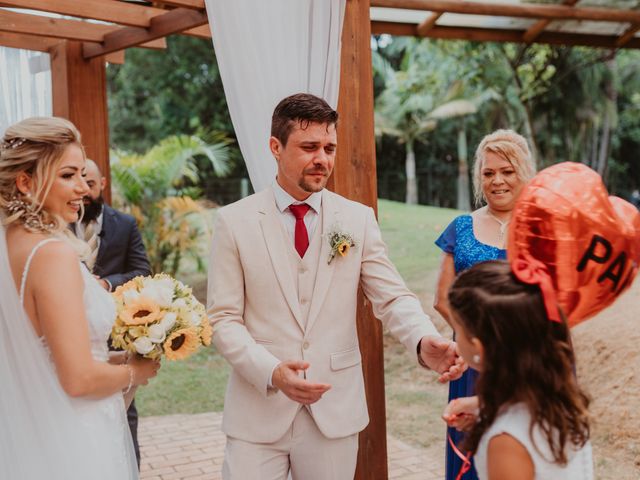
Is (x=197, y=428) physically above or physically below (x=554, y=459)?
below

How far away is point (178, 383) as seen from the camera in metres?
7.92

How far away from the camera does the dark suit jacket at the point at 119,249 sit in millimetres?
4199

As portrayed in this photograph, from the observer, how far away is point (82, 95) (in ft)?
18.6

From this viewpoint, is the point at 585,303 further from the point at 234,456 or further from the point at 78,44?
the point at 78,44

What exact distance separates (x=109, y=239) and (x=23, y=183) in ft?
6.66

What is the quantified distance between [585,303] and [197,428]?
15.8ft

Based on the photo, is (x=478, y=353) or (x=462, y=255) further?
(x=462, y=255)

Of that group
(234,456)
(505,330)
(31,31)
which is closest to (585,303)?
(505,330)

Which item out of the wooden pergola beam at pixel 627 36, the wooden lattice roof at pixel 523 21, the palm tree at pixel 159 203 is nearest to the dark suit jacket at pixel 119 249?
the wooden lattice roof at pixel 523 21

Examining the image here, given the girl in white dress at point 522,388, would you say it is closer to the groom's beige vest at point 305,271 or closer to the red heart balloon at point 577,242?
the red heart balloon at point 577,242

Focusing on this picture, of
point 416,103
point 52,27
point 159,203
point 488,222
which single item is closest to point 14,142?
point 488,222

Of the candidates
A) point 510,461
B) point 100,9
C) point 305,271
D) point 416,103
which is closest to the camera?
point 510,461

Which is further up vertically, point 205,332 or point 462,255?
point 462,255

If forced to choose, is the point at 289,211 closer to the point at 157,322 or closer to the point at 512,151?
the point at 157,322
